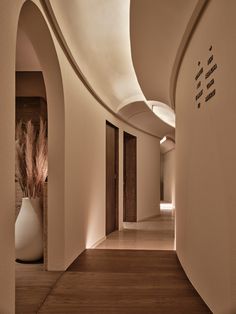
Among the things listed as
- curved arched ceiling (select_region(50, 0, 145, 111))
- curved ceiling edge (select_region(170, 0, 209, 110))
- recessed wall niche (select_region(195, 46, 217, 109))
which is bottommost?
recessed wall niche (select_region(195, 46, 217, 109))

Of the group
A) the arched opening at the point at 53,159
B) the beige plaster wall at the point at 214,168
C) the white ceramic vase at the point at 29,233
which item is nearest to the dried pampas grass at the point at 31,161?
the white ceramic vase at the point at 29,233

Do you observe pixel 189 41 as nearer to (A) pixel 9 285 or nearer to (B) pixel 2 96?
(B) pixel 2 96

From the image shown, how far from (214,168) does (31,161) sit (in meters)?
2.35

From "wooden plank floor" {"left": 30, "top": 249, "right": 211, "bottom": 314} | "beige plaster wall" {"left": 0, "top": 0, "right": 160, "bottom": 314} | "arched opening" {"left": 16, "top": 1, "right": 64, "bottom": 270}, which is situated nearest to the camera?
"beige plaster wall" {"left": 0, "top": 0, "right": 160, "bottom": 314}

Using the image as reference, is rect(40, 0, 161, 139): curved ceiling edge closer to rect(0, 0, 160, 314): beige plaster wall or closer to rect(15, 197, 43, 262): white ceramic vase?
rect(0, 0, 160, 314): beige plaster wall

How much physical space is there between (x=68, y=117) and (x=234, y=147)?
2368 mm

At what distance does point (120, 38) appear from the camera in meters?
4.68

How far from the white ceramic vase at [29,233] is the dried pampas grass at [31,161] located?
17 cm

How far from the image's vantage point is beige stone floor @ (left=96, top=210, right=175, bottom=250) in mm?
5473

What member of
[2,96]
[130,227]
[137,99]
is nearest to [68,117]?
[2,96]

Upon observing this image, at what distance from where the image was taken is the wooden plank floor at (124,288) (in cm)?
266

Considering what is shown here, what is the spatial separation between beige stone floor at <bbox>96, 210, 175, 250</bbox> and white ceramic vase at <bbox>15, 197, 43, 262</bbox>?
1.59 m

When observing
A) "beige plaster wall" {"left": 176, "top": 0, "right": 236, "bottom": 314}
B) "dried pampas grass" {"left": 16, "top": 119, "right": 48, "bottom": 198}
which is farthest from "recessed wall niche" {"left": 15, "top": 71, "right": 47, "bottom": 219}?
"beige plaster wall" {"left": 176, "top": 0, "right": 236, "bottom": 314}

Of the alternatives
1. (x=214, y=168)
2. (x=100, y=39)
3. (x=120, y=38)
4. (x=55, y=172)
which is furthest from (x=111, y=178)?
(x=214, y=168)
